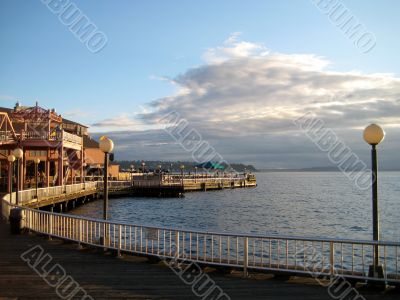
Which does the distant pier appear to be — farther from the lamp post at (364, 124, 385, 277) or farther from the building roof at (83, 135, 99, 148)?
the lamp post at (364, 124, 385, 277)

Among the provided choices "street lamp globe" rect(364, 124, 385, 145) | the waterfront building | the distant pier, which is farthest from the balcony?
"street lamp globe" rect(364, 124, 385, 145)

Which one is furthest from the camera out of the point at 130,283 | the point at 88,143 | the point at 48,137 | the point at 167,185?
the point at 88,143

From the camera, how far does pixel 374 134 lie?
9.86 metres

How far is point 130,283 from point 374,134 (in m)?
5.96

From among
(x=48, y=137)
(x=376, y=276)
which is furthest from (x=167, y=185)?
(x=376, y=276)

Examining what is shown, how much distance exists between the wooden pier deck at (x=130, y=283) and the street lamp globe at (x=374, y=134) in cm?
314

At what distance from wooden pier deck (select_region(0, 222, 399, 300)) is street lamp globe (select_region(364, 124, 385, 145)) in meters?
3.14

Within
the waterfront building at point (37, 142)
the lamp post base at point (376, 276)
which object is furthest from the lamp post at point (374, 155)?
the waterfront building at point (37, 142)

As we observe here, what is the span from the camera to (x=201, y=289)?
8820 mm

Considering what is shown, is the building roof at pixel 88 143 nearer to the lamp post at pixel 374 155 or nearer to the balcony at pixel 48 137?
the balcony at pixel 48 137

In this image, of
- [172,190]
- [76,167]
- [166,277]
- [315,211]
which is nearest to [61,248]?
[166,277]

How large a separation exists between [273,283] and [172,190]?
6144 cm

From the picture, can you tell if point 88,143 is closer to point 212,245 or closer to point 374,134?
point 212,245

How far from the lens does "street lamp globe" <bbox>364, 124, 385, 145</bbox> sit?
9.85 metres
